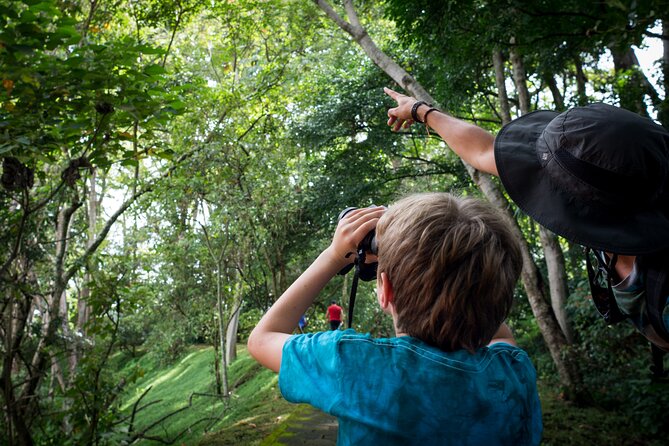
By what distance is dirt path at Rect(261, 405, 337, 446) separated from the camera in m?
4.54

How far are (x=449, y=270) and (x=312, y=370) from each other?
0.36m

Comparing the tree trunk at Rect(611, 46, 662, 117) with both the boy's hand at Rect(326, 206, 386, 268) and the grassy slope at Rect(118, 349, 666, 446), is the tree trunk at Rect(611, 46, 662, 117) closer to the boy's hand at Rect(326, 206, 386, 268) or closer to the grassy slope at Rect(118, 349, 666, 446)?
the grassy slope at Rect(118, 349, 666, 446)

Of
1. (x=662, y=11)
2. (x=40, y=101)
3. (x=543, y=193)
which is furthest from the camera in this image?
(x=662, y=11)

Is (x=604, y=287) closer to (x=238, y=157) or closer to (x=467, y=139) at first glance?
(x=467, y=139)

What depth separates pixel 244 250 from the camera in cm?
1320

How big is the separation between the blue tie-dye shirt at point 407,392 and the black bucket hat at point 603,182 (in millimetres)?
393

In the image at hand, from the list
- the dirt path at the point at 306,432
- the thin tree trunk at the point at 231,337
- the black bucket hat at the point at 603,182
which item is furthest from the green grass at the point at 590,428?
the thin tree trunk at the point at 231,337

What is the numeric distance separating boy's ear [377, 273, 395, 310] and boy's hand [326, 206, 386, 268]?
0.45 feet

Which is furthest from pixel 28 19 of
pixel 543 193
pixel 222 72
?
pixel 222 72

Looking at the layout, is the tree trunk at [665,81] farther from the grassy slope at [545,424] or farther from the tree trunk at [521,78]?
the grassy slope at [545,424]

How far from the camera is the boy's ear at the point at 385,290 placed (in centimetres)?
120

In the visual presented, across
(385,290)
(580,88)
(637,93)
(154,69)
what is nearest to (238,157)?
(580,88)

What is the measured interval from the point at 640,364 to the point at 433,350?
644 cm

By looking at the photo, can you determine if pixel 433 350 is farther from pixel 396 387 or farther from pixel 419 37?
pixel 419 37
